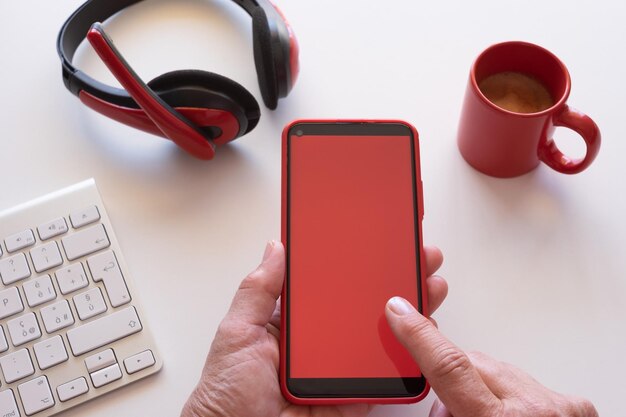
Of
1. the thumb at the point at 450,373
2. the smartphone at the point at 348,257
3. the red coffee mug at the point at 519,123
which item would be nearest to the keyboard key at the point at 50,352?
the smartphone at the point at 348,257

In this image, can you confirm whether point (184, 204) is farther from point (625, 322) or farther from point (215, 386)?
point (625, 322)

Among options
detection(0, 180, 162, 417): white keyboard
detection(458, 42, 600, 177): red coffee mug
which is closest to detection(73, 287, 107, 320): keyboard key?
detection(0, 180, 162, 417): white keyboard

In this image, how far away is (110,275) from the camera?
642mm

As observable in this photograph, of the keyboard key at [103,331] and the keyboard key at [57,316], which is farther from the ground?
the keyboard key at [57,316]

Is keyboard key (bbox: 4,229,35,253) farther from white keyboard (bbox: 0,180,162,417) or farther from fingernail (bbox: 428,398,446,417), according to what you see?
fingernail (bbox: 428,398,446,417)

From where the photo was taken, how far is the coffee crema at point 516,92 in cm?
64

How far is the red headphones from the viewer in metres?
0.64

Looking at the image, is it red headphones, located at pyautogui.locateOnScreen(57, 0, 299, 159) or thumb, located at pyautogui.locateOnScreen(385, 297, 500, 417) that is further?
red headphones, located at pyautogui.locateOnScreen(57, 0, 299, 159)

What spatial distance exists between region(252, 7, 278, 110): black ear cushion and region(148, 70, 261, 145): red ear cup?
0.04 meters

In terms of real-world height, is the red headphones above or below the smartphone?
above

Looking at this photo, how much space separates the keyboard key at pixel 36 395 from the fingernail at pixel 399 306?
13.3 inches

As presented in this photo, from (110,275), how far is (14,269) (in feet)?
0.32

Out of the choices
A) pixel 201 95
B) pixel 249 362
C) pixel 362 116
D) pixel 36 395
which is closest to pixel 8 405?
pixel 36 395

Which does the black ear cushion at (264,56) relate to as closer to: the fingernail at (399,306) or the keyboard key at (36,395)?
the fingernail at (399,306)
